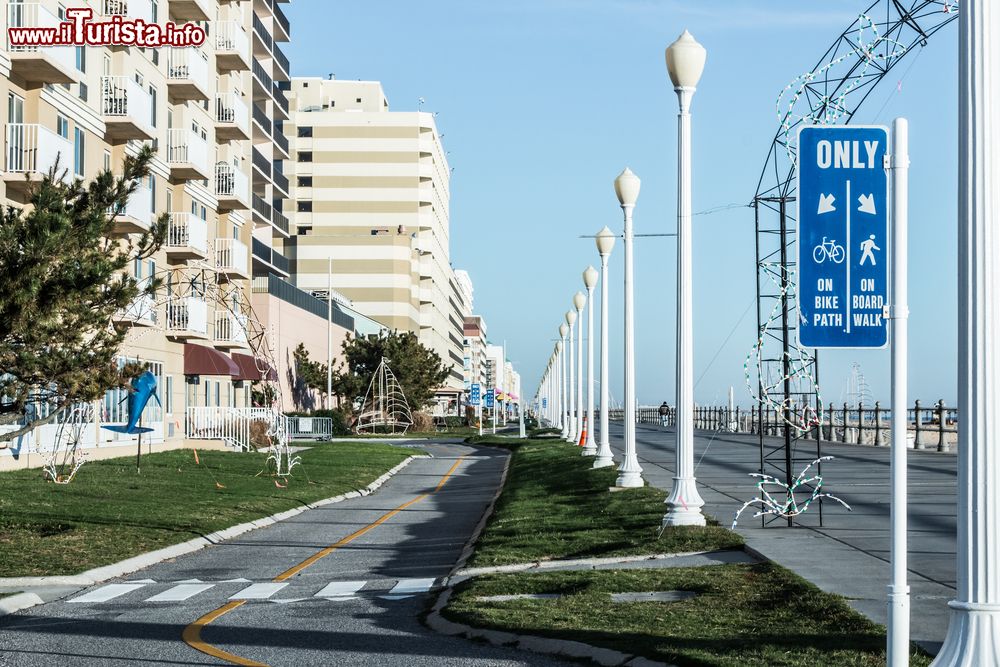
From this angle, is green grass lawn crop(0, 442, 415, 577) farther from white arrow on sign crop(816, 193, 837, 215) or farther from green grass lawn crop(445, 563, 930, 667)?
white arrow on sign crop(816, 193, 837, 215)

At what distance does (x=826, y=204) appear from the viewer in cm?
958

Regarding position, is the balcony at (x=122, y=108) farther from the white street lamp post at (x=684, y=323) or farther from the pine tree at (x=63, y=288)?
the white street lamp post at (x=684, y=323)

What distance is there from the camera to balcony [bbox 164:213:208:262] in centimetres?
4900

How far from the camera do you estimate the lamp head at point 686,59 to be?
1763 centimetres

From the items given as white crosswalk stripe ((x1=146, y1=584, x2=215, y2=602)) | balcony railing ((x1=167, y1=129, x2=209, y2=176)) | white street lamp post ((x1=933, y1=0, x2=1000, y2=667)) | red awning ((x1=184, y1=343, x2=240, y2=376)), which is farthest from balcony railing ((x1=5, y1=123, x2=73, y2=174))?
white street lamp post ((x1=933, y1=0, x2=1000, y2=667))

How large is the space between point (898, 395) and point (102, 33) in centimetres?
3391

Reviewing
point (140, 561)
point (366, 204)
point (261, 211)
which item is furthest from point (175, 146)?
point (366, 204)

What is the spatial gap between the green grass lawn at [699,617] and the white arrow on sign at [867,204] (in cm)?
321

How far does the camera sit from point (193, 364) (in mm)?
52125

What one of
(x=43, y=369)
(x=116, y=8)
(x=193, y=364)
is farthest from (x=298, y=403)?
(x=43, y=369)

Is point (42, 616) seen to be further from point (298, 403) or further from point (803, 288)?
point (298, 403)

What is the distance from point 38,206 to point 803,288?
1207 cm

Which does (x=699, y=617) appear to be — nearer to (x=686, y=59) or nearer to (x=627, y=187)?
(x=686, y=59)

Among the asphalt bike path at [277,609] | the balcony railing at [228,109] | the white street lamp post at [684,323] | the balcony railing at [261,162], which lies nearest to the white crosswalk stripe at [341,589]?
the asphalt bike path at [277,609]
